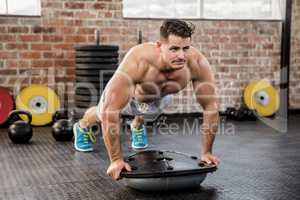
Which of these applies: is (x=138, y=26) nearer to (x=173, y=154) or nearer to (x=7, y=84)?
(x=7, y=84)

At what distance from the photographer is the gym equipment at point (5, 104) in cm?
373

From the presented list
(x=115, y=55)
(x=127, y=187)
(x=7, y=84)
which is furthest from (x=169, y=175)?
(x=7, y=84)

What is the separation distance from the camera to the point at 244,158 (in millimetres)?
2703

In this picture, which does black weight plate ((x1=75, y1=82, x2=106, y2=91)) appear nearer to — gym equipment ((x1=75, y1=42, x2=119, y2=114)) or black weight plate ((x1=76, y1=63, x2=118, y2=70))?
gym equipment ((x1=75, y1=42, x2=119, y2=114))

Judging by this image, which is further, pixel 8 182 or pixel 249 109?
Answer: pixel 249 109

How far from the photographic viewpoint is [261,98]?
14.8 ft

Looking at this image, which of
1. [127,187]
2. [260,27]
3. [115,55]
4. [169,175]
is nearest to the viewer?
[169,175]

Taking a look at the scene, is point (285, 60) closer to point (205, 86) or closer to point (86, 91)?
point (86, 91)

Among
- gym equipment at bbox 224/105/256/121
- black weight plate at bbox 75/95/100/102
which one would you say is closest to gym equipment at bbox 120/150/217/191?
black weight plate at bbox 75/95/100/102

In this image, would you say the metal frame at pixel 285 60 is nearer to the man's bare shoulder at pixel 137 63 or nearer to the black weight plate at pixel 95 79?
the black weight plate at pixel 95 79

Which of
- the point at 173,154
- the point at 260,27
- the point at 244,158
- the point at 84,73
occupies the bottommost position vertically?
the point at 244,158

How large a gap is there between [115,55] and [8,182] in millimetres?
1812

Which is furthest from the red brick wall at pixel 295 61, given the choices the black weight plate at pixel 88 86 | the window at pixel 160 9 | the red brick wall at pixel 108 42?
the black weight plate at pixel 88 86

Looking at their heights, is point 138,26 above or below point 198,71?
above
